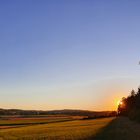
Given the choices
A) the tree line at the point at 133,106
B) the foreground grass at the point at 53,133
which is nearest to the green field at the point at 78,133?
the foreground grass at the point at 53,133

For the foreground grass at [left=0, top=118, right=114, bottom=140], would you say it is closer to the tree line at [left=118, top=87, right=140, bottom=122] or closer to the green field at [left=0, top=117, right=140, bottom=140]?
the green field at [left=0, top=117, right=140, bottom=140]

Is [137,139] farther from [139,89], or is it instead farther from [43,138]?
[139,89]

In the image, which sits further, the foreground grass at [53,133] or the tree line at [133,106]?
the tree line at [133,106]

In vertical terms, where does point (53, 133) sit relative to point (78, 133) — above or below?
above

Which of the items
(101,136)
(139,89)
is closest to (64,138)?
(101,136)

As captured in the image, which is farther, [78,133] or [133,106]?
[133,106]

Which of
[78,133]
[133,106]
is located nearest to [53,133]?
[78,133]

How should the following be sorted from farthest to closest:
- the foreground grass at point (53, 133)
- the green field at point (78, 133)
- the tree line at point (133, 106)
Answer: the tree line at point (133, 106)
the foreground grass at point (53, 133)
the green field at point (78, 133)

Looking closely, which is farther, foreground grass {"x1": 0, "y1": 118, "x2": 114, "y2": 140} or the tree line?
the tree line

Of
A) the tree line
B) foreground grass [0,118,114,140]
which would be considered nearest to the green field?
foreground grass [0,118,114,140]

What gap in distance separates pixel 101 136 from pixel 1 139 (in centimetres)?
965

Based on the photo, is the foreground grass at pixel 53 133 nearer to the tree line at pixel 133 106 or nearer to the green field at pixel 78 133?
the green field at pixel 78 133

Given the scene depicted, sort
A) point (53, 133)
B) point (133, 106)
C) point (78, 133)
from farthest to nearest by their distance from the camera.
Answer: point (133, 106), point (53, 133), point (78, 133)

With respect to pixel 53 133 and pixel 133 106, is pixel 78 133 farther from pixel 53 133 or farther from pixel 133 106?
pixel 133 106
